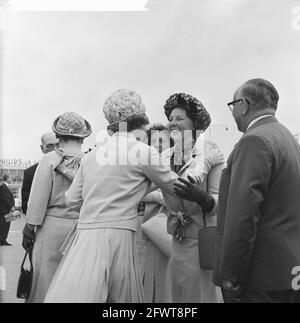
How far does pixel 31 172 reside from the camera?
4414mm

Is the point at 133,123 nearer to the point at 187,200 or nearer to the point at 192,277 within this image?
the point at 187,200

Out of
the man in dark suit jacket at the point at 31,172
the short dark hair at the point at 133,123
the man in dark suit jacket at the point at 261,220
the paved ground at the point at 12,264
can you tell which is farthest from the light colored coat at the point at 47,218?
the man in dark suit jacket at the point at 261,220

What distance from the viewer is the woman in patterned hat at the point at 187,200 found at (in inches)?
118

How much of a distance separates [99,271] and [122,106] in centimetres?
79

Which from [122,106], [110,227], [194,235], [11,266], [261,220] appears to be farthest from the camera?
[11,266]

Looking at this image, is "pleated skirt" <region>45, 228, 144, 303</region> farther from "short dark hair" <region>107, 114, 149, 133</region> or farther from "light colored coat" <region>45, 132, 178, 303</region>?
"short dark hair" <region>107, 114, 149, 133</region>

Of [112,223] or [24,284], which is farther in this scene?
[24,284]

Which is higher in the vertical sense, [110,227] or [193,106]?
[193,106]

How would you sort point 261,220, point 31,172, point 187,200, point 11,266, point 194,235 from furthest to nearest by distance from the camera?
point 11,266, point 31,172, point 194,235, point 187,200, point 261,220

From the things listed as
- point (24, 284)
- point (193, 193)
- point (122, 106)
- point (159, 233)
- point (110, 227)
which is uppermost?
point (122, 106)

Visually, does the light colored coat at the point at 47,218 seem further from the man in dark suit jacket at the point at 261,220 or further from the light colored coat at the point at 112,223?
the man in dark suit jacket at the point at 261,220

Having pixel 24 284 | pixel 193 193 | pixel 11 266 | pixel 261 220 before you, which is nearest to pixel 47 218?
pixel 24 284

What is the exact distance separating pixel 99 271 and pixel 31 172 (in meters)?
2.07

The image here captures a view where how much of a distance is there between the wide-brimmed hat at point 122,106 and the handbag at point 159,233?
1.13m
